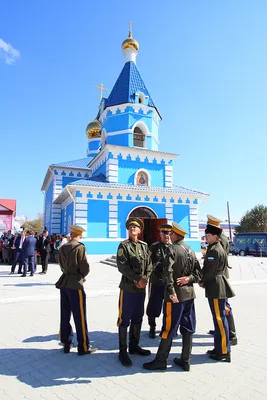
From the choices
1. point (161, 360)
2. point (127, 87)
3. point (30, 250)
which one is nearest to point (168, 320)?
point (161, 360)

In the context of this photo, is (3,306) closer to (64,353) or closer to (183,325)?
(64,353)

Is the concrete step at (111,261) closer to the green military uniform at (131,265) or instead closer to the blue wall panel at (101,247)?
the blue wall panel at (101,247)

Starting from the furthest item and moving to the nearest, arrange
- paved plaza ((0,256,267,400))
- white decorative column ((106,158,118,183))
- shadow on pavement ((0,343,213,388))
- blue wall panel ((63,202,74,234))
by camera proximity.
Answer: blue wall panel ((63,202,74,234)) < white decorative column ((106,158,118,183)) < shadow on pavement ((0,343,213,388)) < paved plaza ((0,256,267,400))

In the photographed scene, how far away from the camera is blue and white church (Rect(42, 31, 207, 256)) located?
15797 mm

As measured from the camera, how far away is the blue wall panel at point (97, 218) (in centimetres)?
1570

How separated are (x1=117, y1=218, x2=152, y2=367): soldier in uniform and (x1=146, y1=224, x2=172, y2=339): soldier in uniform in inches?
30.3

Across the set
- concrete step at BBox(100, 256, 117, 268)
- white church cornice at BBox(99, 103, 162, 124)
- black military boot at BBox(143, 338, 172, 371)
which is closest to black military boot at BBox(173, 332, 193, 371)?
black military boot at BBox(143, 338, 172, 371)

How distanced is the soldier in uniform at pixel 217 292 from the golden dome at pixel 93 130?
2398 centimetres

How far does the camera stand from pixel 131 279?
12.1 ft

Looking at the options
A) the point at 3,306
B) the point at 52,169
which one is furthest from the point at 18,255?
the point at 52,169

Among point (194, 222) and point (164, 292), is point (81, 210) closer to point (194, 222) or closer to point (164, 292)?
point (194, 222)

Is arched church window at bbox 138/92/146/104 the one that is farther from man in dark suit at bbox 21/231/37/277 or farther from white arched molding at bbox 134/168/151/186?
man in dark suit at bbox 21/231/37/277

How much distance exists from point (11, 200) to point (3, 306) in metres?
28.5

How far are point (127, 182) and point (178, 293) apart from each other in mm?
13971
